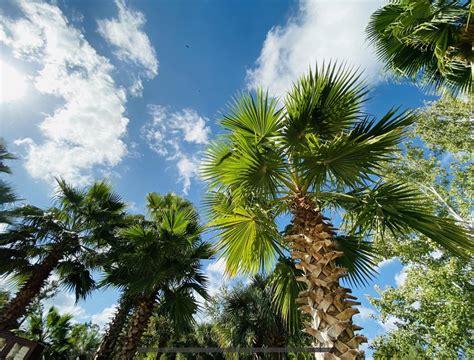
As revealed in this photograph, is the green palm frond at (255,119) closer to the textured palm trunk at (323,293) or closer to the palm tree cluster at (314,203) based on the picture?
the palm tree cluster at (314,203)

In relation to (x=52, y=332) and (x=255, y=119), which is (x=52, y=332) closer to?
(x=52, y=332)

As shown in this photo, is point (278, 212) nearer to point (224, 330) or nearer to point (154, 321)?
point (224, 330)

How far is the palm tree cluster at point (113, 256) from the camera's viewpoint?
6.43 m

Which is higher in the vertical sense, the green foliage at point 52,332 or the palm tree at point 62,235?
the palm tree at point 62,235

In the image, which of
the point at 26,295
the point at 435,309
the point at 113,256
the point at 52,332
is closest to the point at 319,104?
the point at 113,256

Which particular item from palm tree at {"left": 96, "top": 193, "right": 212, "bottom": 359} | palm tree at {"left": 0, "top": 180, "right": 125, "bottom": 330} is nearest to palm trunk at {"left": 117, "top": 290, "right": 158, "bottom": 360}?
palm tree at {"left": 96, "top": 193, "right": 212, "bottom": 359}

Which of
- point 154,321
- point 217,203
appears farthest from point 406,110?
point 154,321

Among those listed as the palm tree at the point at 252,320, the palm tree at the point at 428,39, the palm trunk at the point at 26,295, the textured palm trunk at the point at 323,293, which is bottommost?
the textured palm trunk at the point at 323,293

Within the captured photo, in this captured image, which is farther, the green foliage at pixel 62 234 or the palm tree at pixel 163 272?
the green foliage at pixel 62 234

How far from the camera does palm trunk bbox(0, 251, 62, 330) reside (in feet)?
20.6

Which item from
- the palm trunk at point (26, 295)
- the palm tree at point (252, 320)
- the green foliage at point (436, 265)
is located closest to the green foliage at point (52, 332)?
the palm trunk at point (26, 295)

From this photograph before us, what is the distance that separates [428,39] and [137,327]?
8.73 metres

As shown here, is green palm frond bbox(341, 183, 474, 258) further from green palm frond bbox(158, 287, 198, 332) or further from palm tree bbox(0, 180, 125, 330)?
palm tree bbox(0, 180, 125, 330)

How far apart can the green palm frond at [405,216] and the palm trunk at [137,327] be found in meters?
5.56
